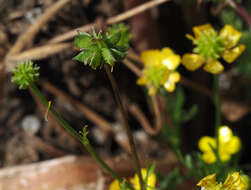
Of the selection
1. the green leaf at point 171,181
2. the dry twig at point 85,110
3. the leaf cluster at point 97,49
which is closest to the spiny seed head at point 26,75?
the leaf cluster at point 97,49

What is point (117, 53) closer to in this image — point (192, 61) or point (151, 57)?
point (192, 61)

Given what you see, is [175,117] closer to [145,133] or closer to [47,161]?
[145,133]

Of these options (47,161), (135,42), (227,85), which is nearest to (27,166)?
(47,161)

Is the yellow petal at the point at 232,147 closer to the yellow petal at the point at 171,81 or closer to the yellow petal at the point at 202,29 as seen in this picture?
the yellow petal at the point at 171,81

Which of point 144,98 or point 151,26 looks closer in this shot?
point 151,26

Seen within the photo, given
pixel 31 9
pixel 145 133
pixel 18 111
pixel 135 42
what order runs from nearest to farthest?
pixel 31 9 < pixel 135 42 < pixel 18 111 < pixel 145 133

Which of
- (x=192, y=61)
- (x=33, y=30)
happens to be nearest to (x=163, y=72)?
(x=192, y=61)

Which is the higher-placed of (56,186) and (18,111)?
(18,111)
